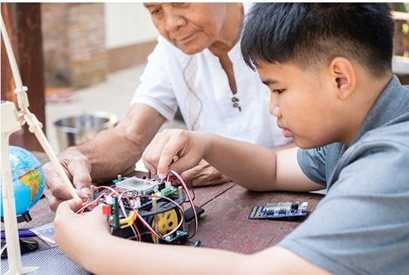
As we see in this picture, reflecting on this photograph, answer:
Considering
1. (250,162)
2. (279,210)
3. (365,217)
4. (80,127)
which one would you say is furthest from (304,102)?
(80,127)

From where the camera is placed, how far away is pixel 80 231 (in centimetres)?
102

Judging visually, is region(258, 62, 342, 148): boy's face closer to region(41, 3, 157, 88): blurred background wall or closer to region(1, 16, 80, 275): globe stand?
region(1, 16, 80, 275): globe stand

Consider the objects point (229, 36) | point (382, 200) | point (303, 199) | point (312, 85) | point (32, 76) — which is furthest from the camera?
point (32, 76)

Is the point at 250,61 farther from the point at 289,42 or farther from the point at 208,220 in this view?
the point at 208,220

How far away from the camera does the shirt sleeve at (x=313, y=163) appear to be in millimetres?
1357

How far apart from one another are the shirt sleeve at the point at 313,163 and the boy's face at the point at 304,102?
28 centimetres

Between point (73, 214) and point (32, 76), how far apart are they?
1.82 meters

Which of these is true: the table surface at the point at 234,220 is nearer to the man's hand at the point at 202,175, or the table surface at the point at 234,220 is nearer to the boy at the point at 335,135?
the man's hand at the point at 202,175

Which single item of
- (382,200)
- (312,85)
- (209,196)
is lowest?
(209,196)

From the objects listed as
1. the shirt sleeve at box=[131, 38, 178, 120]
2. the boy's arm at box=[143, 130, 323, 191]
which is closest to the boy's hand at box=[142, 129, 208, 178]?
the boy's arm at box=[143, 130, 323, 191]

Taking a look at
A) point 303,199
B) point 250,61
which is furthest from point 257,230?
point 250,61

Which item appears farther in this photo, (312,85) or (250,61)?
(250,61)

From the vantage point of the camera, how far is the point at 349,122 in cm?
104

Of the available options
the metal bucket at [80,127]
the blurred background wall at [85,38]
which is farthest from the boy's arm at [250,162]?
the blurred background wall at [85,38]
